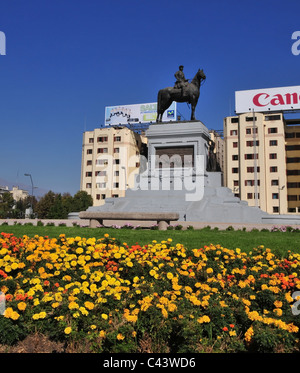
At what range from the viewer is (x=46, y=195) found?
208ft

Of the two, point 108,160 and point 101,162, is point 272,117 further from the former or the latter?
point 101,162

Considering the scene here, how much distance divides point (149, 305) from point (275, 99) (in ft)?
215

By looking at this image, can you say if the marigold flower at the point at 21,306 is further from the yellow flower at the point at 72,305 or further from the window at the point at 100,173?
the window at the point at 100,173

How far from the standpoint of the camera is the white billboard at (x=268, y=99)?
62.6 meters

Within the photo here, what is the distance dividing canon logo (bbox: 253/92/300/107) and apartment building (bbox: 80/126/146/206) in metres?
25.0

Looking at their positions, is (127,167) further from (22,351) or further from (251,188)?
(22,351)

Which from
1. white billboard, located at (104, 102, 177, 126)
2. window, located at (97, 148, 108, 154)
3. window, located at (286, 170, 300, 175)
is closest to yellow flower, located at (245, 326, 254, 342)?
window, located at (286, 170, 300, 175)

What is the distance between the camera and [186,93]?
28156 mm

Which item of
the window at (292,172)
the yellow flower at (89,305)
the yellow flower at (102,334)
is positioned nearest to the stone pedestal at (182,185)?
the yellow flower at (89,305)

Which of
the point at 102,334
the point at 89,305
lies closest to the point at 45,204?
the point at 89,305

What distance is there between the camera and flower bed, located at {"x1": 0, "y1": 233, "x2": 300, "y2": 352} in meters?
3.94

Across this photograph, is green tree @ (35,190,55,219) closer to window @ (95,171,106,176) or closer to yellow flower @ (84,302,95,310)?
window @ (95,171,106,176)

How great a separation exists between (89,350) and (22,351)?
0.80 meters

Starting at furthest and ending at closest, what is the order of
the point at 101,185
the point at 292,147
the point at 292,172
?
the point at 101,185
the point at 292,147
the point at 292,172
